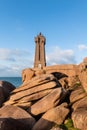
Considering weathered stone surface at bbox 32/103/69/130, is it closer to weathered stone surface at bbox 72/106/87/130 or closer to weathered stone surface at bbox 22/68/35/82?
weathered stone surface at bbox 72/106/87/130

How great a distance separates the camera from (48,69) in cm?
3609

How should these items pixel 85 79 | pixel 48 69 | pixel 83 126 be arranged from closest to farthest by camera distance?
pixel 83 126, pixel 85 79, pixel 48 69

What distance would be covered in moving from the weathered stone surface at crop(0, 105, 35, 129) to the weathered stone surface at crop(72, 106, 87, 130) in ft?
12.0

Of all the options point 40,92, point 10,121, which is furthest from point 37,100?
point 10,121

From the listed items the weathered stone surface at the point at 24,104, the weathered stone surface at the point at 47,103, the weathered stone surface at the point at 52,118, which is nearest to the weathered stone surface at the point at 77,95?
the weathered stone surface at the point at 47,103

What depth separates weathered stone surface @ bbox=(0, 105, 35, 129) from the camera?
19.2 metres

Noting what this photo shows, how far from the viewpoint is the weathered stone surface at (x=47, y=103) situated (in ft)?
68.4

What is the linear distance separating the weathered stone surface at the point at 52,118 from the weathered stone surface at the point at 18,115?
0.75 m

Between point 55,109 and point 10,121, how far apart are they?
402 cm

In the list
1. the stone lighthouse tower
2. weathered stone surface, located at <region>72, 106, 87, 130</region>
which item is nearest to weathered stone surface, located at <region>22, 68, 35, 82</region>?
weathered stone surface, located at <region>72, 106, 87, 130</region>

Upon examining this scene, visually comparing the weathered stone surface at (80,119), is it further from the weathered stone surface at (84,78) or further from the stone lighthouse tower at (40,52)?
the stone lighthouse tower at (40,52)

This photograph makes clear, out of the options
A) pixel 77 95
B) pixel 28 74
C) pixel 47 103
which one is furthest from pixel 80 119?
pixel 28 74

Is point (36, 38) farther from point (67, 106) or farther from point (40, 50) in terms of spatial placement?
point (67, 106)

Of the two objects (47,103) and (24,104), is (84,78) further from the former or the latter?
(24,104)
